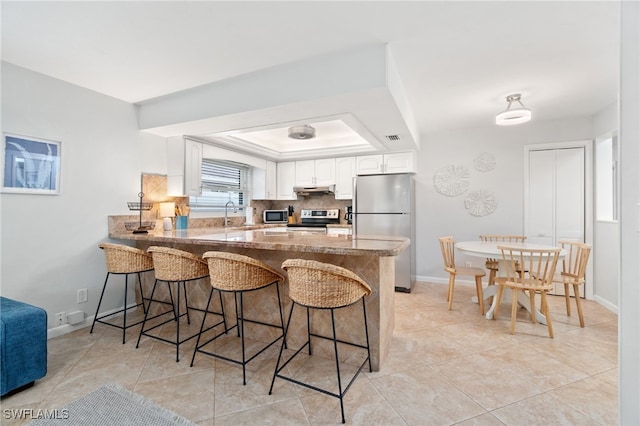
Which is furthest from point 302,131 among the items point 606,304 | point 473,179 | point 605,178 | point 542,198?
point 606,304

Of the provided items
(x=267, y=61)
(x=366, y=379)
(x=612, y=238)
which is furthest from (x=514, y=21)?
(x=612, y=238)

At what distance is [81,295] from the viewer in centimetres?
286

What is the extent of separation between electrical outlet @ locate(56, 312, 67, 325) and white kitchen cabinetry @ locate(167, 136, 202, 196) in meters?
1.59

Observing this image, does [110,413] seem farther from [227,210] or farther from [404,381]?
[227,210]

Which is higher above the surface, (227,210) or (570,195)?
(570,195)

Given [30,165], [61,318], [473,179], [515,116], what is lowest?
[61,318]

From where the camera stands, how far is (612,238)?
343 centimetres

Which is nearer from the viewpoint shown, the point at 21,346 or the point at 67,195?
the point at 21,346

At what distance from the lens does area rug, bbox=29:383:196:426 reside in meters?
1.59

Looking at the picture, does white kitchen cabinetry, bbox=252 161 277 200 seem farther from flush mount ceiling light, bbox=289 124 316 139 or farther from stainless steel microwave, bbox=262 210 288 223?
flush mount ceiling light, bbox=289 124 316 139

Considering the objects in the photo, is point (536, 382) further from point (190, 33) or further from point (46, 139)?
point (46, 139)

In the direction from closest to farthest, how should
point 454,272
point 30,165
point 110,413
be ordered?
point 110,413, point 30,165, point 454,272

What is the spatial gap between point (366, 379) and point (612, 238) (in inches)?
139

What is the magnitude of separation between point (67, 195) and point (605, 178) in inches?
242
